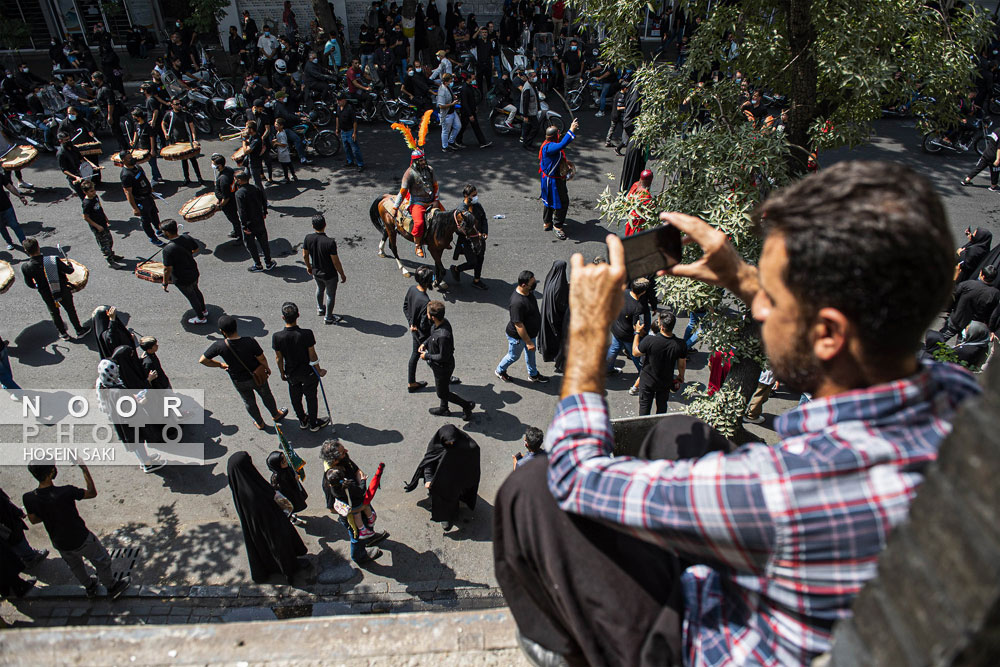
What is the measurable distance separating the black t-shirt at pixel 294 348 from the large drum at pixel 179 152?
7.87 m

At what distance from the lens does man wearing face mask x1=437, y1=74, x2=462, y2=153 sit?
15031mm

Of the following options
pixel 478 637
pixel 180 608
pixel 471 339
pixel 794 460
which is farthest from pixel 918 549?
pixel 471 339

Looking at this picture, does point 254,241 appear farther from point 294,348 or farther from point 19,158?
point 19,158

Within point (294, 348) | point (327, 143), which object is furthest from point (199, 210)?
point (294, 348)

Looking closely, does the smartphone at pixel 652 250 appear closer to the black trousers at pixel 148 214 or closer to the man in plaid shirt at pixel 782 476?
the man in plaid shirt at pixel 782 476

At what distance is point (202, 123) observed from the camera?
16391mm

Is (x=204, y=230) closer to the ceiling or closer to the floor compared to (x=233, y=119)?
closer to the floor

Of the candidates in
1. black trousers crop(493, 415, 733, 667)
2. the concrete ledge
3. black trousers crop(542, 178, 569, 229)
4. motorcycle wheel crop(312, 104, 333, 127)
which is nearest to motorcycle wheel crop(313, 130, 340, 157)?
motorcycle wheel crop(312, 104, 333, 127)

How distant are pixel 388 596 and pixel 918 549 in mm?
5734

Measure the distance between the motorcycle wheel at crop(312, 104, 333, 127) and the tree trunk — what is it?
543 inches

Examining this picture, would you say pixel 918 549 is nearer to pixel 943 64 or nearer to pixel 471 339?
pixel 943 64

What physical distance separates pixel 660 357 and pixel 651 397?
2.26 feet

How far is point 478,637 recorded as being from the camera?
129 inches

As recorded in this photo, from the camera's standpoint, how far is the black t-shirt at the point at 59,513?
559 centimetres
